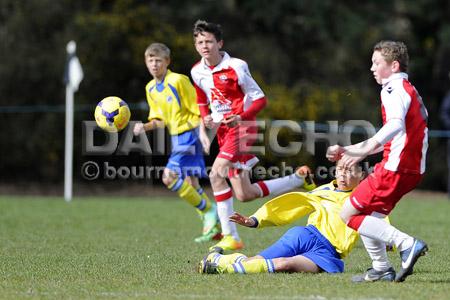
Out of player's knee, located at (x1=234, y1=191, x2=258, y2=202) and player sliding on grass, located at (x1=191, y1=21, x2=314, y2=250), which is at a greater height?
player sliding on grass, located at (x1=191, y1=21, x2=314, y2=250)

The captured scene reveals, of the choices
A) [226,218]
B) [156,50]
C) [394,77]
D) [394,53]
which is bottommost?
[226,218]

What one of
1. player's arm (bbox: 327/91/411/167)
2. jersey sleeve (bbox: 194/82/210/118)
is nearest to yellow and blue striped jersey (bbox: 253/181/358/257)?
player's arm (bbox: 327/91/411/167)

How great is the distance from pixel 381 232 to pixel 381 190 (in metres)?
0.26

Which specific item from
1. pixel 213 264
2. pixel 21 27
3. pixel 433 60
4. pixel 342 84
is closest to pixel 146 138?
pixel 21 27

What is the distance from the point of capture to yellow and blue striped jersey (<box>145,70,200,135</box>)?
9734 millimetres

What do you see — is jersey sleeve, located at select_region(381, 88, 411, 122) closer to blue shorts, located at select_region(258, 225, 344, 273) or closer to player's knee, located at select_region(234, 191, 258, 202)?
blue shorts, located at select_region(258, 225, 344, 273)

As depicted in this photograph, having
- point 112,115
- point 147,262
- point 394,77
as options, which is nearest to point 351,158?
point 394,77

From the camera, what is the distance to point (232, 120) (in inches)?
301

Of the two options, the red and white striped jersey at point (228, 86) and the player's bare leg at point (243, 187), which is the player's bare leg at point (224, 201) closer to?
the player's bare leg at point (243, 187)

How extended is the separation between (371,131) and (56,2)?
7268 millimetres

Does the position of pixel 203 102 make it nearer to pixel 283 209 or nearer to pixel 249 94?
pixel 249 94

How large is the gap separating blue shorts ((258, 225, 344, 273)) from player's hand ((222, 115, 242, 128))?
1.64 metres

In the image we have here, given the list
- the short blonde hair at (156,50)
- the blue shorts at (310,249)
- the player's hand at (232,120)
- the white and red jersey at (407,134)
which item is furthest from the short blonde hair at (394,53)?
the short blonde hair at (156,50)

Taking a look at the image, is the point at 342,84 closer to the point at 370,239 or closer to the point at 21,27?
the point at 21,27
